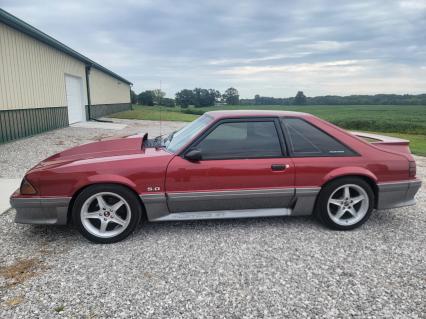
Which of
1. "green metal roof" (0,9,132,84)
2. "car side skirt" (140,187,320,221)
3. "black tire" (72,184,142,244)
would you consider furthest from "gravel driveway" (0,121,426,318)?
"green metal roof" (0,9,132,84)

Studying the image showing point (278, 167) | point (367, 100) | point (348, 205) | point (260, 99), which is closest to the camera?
point (278, 167)

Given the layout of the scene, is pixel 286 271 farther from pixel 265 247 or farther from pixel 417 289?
pixel 417 289

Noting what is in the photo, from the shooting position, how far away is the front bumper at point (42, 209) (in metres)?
3.21

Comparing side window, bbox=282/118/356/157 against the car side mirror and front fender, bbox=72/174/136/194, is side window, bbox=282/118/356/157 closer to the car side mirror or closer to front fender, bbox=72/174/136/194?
the car side mirror

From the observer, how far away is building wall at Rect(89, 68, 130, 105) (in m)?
21.6

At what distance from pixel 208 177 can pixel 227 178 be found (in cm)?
22

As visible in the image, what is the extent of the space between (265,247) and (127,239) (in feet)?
5.13

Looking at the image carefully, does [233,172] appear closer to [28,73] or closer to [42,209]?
[42,209]

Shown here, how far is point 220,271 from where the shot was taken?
283 centimetres

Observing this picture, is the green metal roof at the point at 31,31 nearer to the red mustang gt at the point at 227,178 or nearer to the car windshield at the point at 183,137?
the red mustang gt at the point at 227,178

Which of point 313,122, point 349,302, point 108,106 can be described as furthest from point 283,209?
point 108,106

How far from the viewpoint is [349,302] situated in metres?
2.44

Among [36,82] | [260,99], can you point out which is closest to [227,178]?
[36,82]

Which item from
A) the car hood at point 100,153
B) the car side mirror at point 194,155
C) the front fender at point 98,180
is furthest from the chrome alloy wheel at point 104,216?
the car side mirror at point 194,155
